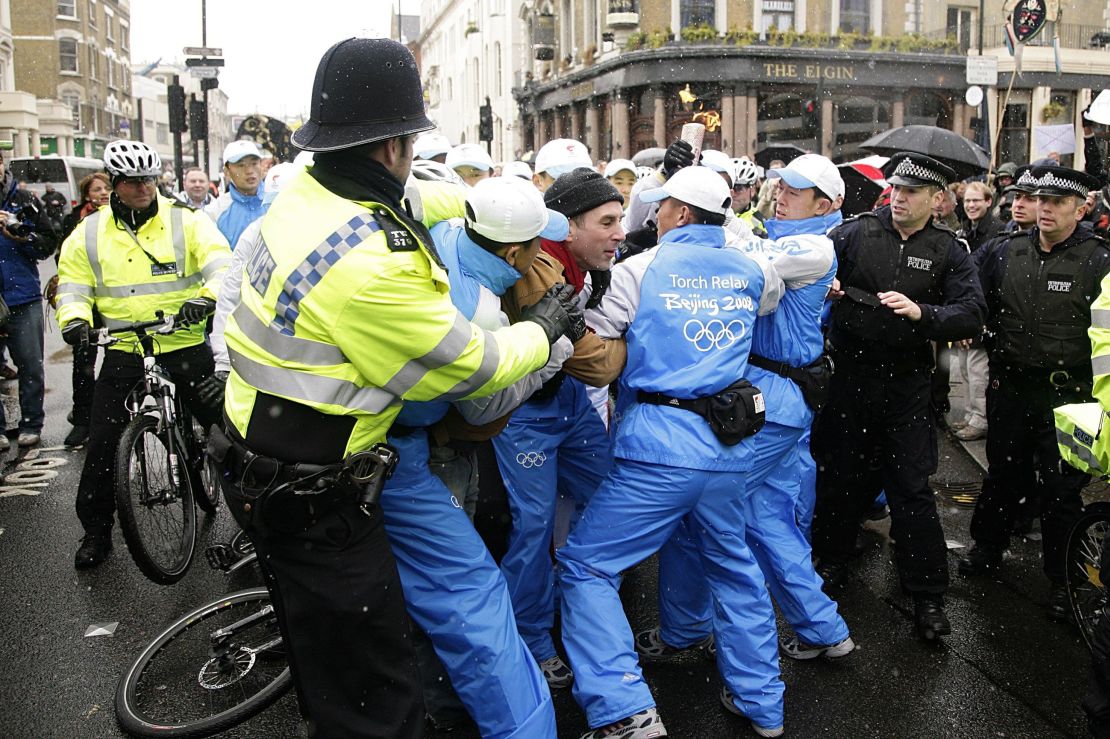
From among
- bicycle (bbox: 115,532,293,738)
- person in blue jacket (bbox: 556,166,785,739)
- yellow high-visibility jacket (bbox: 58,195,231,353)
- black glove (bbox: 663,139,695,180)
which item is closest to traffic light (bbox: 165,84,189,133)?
yellow high-visibility jacket (bbox: 58,195,231,353)

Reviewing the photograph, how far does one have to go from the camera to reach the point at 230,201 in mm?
7570

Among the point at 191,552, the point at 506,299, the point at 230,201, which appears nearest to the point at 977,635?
the point at 506,299

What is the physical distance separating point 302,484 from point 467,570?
0.66m

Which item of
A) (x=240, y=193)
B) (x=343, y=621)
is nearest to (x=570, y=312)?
(x=343, y=621)

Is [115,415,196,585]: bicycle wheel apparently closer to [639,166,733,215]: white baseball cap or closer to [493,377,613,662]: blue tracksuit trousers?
[493,377,613,662]: blue tracksuit trousers

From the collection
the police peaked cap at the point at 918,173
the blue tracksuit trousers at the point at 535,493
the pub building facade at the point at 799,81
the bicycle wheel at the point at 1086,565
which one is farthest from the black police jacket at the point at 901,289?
the pub building facade at the point at 799,81

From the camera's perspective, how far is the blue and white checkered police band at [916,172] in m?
4.57

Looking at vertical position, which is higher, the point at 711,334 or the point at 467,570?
the point at 711,334

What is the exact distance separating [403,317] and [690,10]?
32.1 meters

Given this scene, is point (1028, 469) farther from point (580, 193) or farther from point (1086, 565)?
point (580, 193)

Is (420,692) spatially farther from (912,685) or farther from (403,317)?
(912,685)

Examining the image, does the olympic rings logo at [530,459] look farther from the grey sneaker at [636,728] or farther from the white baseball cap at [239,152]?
the white baseball cap at [239,152]

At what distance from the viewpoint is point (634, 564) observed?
11.9ft

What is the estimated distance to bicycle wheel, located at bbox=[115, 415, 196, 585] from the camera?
469 centimetres
